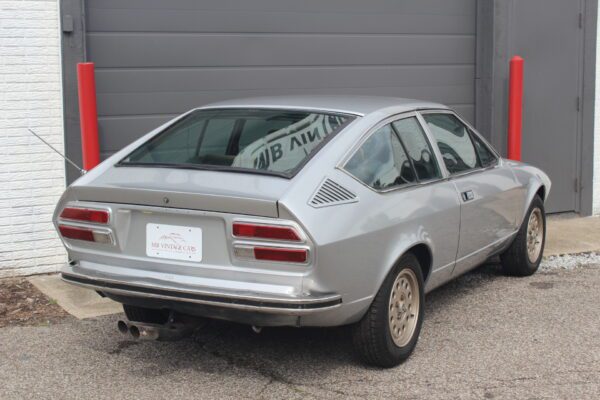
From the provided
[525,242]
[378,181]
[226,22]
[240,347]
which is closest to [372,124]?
[378,181]

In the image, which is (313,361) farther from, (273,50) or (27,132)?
(273,50)

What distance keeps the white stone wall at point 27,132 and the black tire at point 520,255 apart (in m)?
3.60

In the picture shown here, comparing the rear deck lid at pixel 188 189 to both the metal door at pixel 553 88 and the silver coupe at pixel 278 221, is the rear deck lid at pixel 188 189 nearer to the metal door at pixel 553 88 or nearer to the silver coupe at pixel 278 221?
the silver coupe at pixel 278 221

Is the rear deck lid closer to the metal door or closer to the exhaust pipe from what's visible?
the exhaust pipe

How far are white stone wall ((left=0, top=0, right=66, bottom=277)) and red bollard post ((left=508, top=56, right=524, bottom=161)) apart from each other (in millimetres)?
4585

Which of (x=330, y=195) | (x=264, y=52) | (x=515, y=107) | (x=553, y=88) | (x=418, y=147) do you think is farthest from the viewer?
(x=553, y=88)

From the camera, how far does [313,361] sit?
16.3 ft

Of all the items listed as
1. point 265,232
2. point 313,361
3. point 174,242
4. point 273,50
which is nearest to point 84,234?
point 174,242

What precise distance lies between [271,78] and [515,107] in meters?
2.67

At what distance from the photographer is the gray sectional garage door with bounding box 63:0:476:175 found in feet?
23.8

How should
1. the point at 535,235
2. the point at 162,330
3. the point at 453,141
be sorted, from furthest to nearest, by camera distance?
the point at 535,235, the point at 453,141, the point at 162,330

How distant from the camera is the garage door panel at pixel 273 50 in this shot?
7.26 metres

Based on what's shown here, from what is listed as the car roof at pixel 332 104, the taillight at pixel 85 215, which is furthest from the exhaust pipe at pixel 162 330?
the car roof at pixel 332 104

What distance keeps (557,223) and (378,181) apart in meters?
5.25
